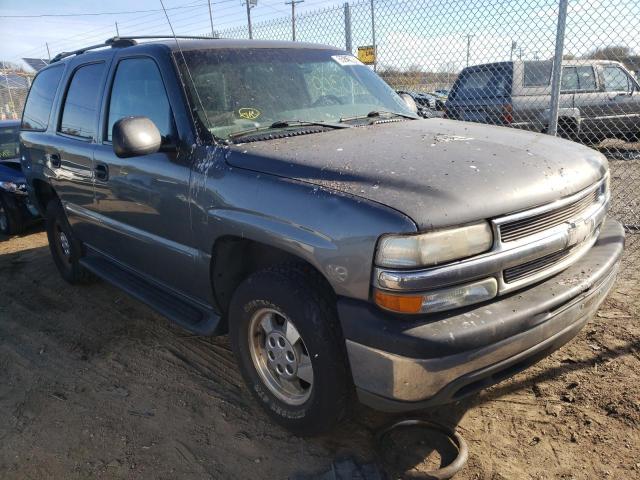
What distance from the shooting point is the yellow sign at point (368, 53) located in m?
6.50

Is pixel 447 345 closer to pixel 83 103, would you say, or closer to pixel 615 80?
pixel 83 103

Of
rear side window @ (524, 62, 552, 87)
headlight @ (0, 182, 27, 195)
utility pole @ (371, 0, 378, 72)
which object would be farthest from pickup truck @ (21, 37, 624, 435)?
rear side window @ (524, 62, 552, 87)

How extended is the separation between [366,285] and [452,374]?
483 millimetres

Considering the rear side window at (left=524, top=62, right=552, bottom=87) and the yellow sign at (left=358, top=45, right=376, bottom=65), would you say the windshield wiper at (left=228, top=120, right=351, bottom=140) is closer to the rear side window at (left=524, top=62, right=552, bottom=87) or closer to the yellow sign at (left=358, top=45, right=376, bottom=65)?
the yellow sign at (left=358, top=45, right=376, bottom=65)

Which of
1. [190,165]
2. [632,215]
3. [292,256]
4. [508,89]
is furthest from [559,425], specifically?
[508,89]

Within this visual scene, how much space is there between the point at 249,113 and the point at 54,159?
234 centimetres

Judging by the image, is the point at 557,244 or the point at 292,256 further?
the point at 292,256

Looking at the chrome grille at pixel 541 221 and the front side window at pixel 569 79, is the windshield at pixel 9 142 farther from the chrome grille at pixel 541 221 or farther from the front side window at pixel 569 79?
the front side window at pixel 569 79

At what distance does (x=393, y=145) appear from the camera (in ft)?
8.76

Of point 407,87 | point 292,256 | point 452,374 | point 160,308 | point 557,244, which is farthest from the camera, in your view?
point 407,87

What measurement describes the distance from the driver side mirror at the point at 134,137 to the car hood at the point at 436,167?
46cm

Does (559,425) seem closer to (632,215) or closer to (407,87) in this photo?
(632,215)

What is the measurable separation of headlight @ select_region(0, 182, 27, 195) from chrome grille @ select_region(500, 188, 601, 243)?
679 cm

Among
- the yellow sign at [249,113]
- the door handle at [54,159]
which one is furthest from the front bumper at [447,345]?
the door handle at [54,159]
